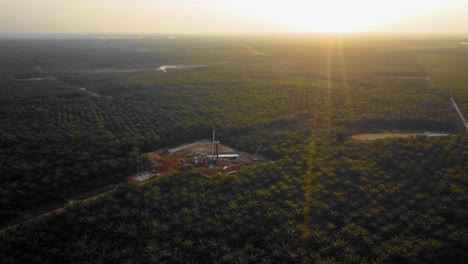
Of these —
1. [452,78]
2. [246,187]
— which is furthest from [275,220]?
[452,78]

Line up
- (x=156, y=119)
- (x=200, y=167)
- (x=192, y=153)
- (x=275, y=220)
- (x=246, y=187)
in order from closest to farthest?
(x=275, y=220) → (x=246, y=187) → (x=200, y=167) → (x=192, y=153) → (x=156, y=119)

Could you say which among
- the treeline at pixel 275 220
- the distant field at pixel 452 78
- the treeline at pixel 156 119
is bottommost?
the treeline at pixel 275 220

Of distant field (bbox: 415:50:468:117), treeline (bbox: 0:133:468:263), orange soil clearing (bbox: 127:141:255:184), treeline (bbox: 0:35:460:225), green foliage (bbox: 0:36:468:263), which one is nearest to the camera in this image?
treeline (bbox: 0:133:468:263)

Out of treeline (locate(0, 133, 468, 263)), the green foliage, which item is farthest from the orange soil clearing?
treeline (locate(0, 133, 468, 263))

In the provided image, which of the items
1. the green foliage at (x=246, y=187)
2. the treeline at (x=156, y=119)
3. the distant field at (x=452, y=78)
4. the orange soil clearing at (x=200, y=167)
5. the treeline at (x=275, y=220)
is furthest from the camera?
the distant field at (x=452, y=78)

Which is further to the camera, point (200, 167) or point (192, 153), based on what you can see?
point (192, 153)

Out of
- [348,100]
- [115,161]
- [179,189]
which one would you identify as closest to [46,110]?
[115,161]

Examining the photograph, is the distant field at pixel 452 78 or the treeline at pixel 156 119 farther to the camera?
the distant field at pixel 452 78

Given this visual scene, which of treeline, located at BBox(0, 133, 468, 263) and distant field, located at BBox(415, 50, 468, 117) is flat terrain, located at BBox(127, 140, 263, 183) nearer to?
treeline, located at BBox(0, 133, 468, 263)

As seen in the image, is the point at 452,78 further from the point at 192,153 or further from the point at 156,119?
the point at 192,153

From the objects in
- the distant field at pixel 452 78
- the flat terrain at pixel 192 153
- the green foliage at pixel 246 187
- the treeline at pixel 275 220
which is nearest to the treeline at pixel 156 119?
the green foliage at pixel 246 187

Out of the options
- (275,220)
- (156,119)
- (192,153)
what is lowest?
(275,220)

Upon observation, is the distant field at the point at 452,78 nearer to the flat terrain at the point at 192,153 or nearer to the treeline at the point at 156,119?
the treeline at the point at 156,119
